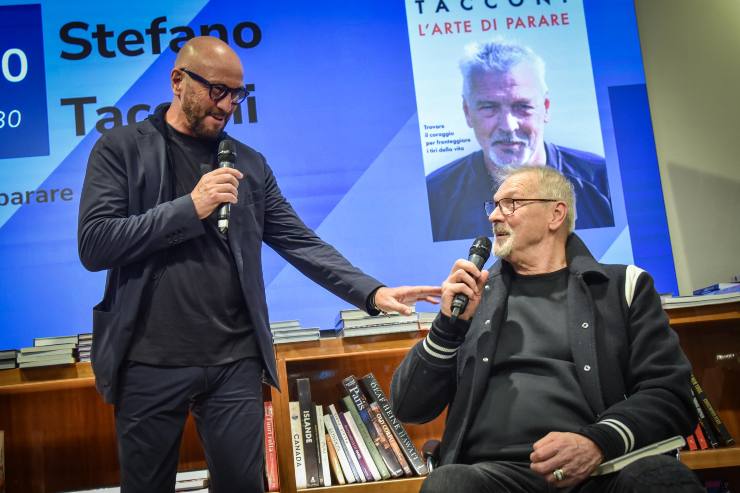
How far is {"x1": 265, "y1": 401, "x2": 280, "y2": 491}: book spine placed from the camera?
3148 millimetres

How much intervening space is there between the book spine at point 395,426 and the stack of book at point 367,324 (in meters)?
0.23

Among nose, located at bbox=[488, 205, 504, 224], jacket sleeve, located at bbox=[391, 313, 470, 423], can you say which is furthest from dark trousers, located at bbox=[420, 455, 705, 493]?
nose, located at bbox=[488, 205, 504, 224]

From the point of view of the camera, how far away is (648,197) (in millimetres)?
3758

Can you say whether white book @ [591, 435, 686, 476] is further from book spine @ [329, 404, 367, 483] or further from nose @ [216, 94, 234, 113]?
nose @ [216, 94, 234, 113]

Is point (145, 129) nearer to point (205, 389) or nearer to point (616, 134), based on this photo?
point (205, 389)

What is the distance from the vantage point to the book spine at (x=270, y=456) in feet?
10.3

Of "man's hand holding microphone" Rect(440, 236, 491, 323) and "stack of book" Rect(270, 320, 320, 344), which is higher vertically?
"man's hand holding microphone" Rect(440, 236, 491, 323)

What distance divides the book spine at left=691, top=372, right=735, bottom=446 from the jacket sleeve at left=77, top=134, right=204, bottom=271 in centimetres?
235

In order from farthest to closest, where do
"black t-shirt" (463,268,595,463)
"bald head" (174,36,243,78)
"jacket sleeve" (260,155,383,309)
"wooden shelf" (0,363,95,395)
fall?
"wooden shelf" (0,363,95,395)
"jacket sleeve" (260,155,383,309)
"bald head" (174,36,243,78)
"black t-shirt" (463,268,595,463)

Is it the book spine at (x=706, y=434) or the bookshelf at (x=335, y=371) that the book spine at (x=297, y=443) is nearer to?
the bookshelf at (x=335, y=371)

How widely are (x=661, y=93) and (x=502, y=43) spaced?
0.82 meters

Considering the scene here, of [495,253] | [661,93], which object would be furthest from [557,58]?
[495,253]

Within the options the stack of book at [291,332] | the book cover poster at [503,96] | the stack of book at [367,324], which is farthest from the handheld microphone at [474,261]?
the book cover poster at [503,96]

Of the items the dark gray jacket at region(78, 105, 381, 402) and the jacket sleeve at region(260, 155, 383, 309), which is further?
the jacket sleeve at region(260, 155, 383, 309)
